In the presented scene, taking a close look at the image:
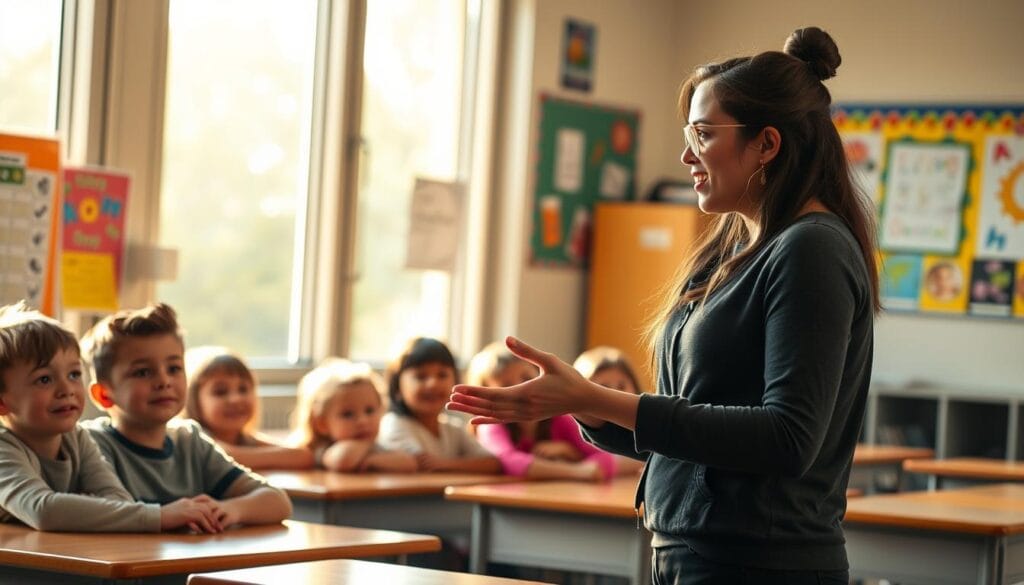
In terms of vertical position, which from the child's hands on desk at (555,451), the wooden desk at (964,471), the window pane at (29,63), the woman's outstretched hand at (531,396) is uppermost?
the window pane at (29,63)

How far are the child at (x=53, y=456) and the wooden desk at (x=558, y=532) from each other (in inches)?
41.8

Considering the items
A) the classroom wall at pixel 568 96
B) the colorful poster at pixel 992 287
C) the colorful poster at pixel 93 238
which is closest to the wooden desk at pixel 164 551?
the colorful poster at pixel 93 238

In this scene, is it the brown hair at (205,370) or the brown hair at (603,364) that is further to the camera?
the brown hair at (603,364)

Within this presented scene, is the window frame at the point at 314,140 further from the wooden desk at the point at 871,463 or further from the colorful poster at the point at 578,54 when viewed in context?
the wooden desk at the point at 871,463

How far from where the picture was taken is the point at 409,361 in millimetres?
4590

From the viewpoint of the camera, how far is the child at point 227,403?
403 cm

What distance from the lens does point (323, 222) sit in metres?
5.55

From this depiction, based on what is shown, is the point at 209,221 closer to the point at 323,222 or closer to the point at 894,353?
the point at 323,222

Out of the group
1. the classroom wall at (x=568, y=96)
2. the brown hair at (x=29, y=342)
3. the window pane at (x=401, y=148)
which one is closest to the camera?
the brown hair at (x=29, y=342)

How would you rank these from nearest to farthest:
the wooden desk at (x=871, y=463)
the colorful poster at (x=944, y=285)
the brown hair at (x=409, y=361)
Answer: the brown hair at (x=409, y=361), the wooden desk at (x=871, y=463), the colorful poster at (x=944, y=285)

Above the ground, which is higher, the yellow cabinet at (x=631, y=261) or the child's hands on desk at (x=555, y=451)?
the yellow cabinet at (x=631, y=261)

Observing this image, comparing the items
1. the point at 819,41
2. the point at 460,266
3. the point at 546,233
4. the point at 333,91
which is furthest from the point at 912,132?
the point at 819,41

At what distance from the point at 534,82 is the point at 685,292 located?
451cm

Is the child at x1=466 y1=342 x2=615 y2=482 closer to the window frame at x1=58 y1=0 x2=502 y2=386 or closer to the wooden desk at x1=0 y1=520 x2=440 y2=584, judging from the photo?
the window frame at x1=58 y1=0 x2=502 y2=386
